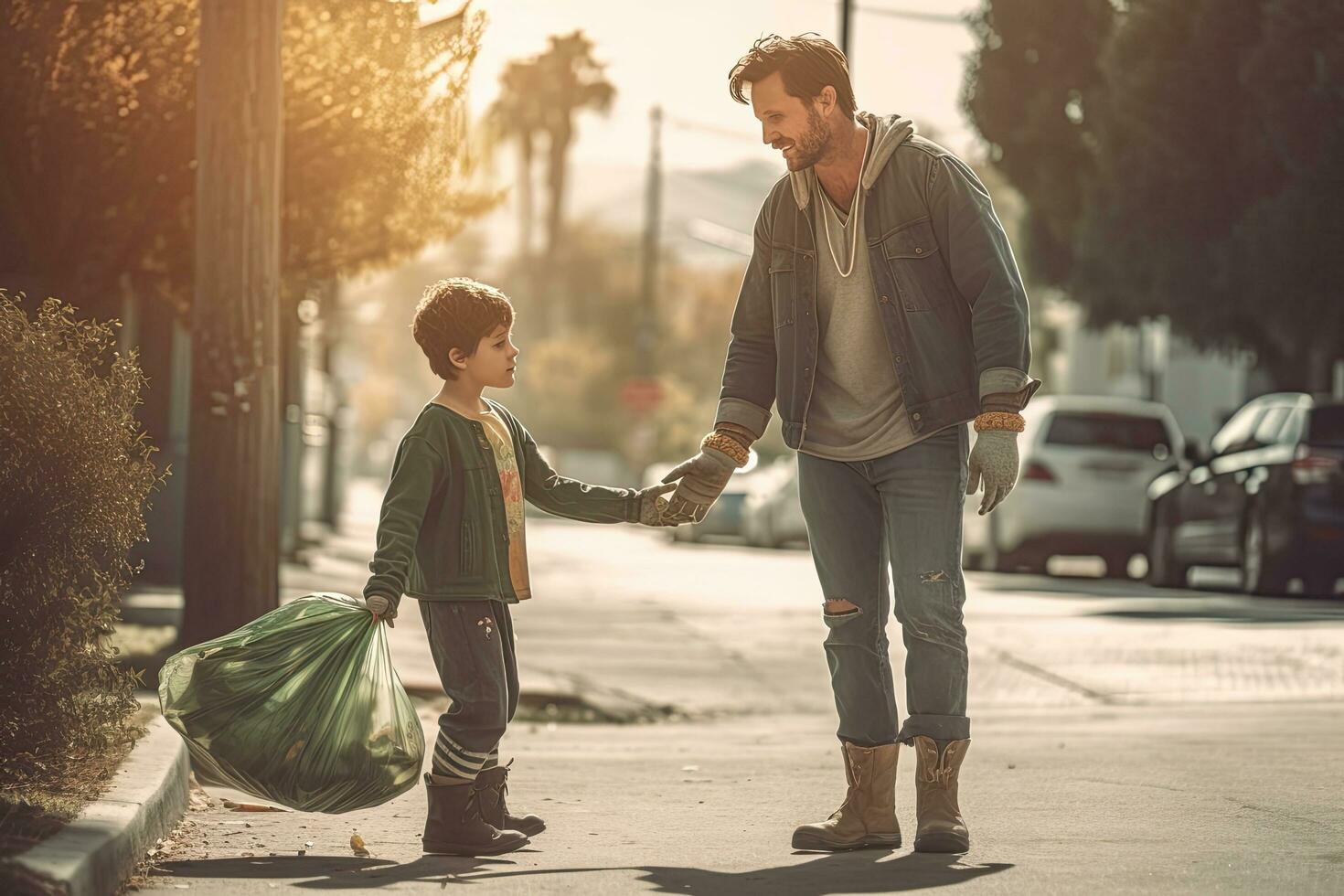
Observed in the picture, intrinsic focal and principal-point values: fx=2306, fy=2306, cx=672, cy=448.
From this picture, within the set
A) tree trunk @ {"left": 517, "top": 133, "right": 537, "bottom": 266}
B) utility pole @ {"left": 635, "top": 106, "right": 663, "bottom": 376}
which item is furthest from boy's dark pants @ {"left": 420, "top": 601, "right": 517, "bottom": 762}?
tree trunk @ {"left": 517, "top": 133, "right": 537, "bottom": 266}

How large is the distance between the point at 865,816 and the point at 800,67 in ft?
6.11

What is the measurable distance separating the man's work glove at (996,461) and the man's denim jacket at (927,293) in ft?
0.35

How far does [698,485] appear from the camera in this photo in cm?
598

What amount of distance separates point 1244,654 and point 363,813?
6200mm

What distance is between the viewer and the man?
564 cm

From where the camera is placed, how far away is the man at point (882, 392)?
5.64 metres

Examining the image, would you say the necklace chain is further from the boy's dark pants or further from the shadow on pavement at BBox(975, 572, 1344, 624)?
the shadow on pavement at BBox(975, 572, 1344, 624)

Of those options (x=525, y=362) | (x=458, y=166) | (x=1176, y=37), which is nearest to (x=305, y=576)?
(x=458, y=166)

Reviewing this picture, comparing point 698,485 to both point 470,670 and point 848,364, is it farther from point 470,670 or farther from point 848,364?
point 470,670

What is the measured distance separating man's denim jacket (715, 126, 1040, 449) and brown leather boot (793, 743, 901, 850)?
0.84 metres

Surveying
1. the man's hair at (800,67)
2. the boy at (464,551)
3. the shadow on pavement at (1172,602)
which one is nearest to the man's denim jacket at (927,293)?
the man's hair at (800,67)

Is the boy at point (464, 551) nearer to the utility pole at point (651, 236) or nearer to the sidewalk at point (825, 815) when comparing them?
the sidewalk at point (825, 815)

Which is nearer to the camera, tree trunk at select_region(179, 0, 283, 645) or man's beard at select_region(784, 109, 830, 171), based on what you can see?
man's beard at select_region(784, 109, 830, 171)

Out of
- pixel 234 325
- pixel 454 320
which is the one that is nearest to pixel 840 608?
pixel 454 320
